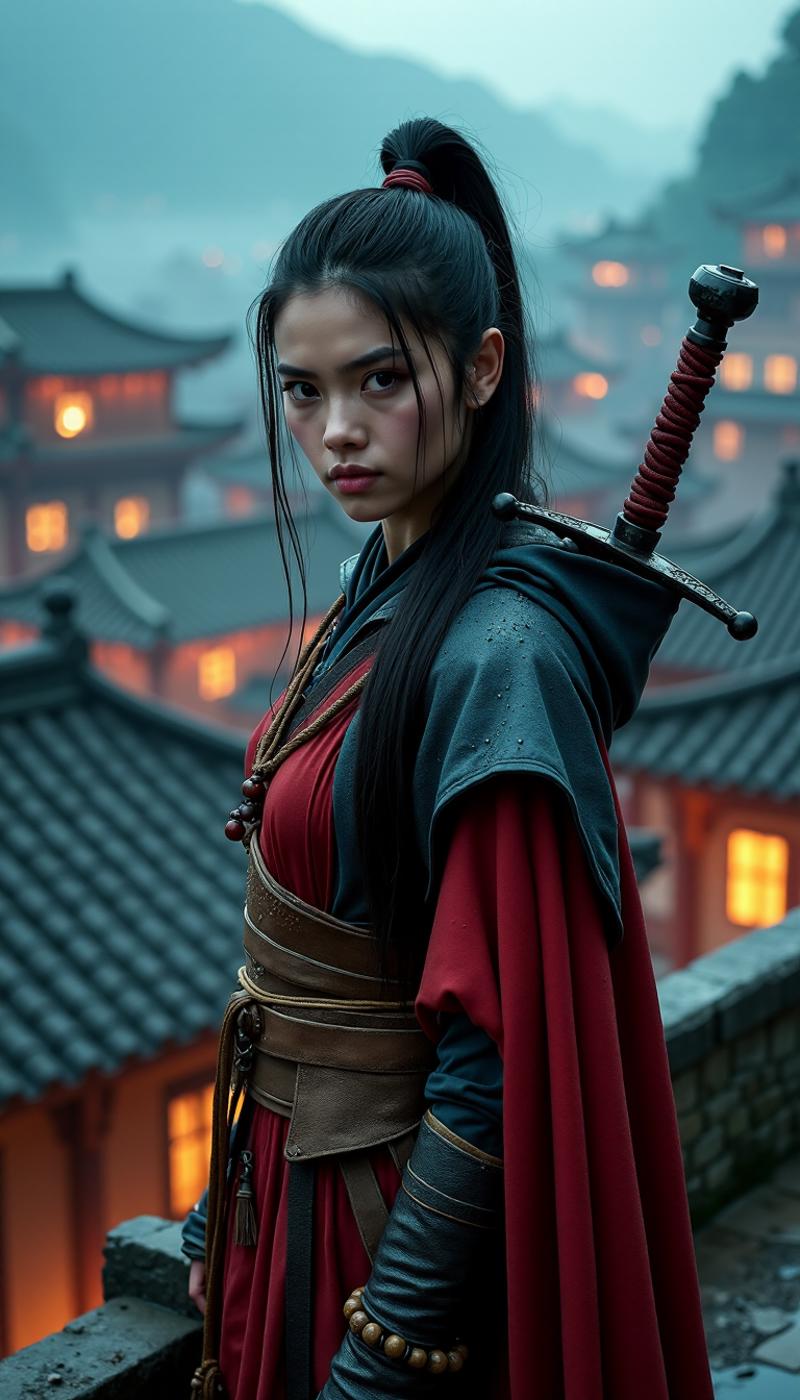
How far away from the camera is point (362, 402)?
1.96m

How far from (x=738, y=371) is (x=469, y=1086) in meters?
45.3

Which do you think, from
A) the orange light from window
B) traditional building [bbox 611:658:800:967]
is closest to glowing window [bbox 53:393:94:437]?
the orange light from window

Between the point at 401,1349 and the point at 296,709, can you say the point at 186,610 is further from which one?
the point at 401,1349

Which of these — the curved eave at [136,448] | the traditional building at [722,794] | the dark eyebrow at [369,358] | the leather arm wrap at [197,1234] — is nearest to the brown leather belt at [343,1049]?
the leather arm wrap at [197,1234]

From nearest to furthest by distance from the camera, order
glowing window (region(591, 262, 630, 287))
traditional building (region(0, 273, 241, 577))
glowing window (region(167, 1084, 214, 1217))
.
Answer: glowing window (region(167, 1084, 214, 1217)) < traditional building (region(0, 273, 241, 577)) < glowing window (region(591, 262, 630, 287))

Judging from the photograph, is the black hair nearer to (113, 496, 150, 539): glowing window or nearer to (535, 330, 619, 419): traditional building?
(113, 496, 150, 539): glowing window

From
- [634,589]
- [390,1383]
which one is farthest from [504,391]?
[390,1383]

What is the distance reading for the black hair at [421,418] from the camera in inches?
75.9

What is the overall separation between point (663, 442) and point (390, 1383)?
49.1 inches

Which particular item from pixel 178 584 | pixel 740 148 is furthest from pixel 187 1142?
pixel 740 148

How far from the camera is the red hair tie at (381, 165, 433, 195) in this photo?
2053 mm

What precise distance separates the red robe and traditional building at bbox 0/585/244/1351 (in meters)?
5.24

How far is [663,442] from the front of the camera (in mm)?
1901

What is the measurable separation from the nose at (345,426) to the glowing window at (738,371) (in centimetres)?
4361
